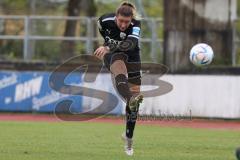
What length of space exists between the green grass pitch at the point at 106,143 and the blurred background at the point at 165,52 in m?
3.45

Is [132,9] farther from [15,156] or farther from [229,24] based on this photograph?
[229,24]

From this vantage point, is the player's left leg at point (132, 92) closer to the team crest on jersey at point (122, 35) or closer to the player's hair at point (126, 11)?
the team crest on jersey at point (122, 35)

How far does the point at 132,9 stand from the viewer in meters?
10.4

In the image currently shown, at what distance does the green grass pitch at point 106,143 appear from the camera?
10391 millimetres

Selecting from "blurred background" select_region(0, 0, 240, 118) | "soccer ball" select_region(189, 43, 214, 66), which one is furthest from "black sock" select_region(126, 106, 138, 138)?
"blurred background" select_region(0, 0, 240, 118)

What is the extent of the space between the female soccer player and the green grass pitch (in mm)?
655

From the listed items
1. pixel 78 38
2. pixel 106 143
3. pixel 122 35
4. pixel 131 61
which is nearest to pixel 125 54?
pixel 131 61

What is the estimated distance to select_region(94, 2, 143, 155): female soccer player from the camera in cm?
1036

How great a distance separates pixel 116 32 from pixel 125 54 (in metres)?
0.36

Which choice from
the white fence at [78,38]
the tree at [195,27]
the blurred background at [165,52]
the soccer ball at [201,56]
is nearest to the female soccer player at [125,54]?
the soccer ball at [201,56]

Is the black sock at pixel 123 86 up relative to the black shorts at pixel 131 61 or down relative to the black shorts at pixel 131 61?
down

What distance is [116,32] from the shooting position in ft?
35.4

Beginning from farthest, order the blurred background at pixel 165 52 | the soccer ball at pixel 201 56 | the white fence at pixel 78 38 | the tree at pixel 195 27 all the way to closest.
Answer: the tree at pixel 195 27, the white fence at pixel 78 38, the blurred background at pixel 165 52, the soccer ball at pixel 201 56

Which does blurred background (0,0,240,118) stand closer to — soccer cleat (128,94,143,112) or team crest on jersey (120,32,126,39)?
team crest on jersey (120,32,126,39)
